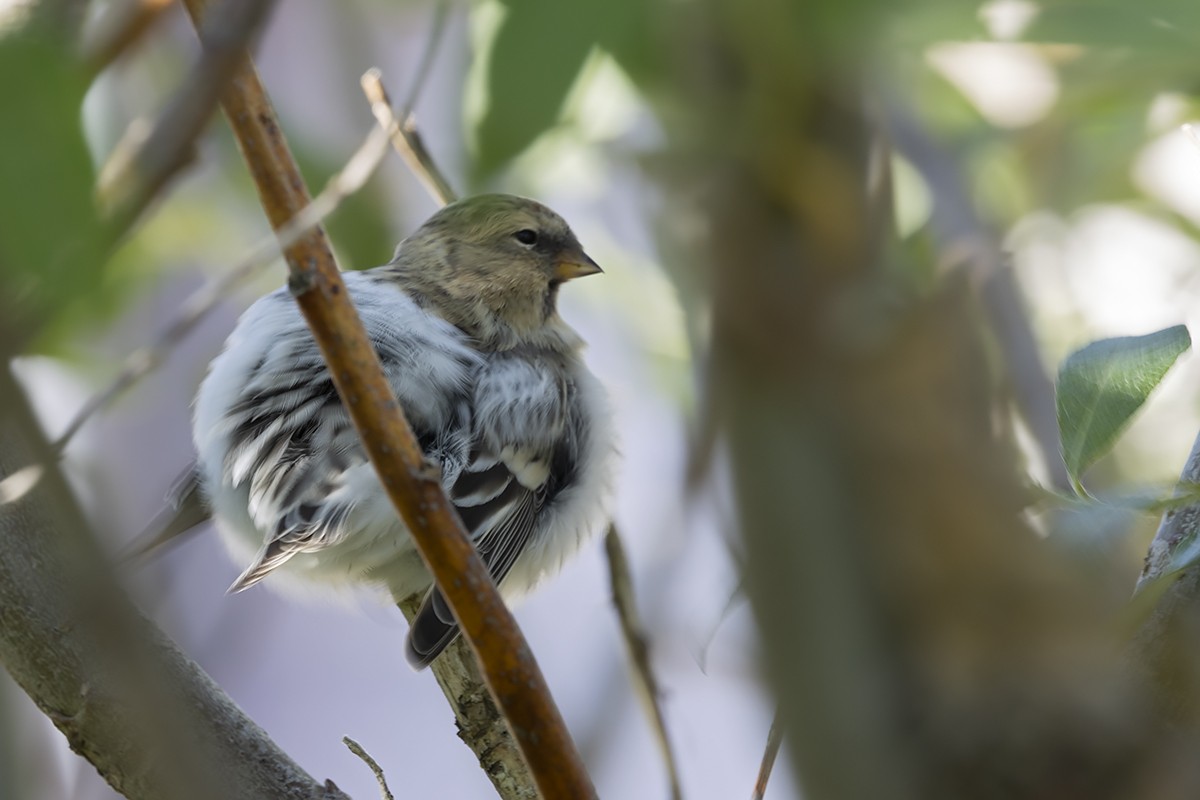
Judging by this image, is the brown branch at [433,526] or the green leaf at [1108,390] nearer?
the brown branch at [433,526]

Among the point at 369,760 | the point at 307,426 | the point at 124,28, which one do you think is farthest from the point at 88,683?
the point at 307,426

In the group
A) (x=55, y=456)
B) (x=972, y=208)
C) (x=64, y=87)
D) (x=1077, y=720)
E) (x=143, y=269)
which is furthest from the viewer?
(x=143, y=269)

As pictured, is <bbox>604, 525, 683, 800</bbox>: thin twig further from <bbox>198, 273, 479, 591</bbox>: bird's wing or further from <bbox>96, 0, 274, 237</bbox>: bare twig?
<bbox>96, 0, 274, 237</bbox>: bare twig

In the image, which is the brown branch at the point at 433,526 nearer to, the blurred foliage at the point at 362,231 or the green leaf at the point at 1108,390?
the green leaf at the point at 1108,390

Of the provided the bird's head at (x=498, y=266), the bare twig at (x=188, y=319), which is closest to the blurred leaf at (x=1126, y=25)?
the bare twig at (x=188, y=319)

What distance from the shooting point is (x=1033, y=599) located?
3.09 feet

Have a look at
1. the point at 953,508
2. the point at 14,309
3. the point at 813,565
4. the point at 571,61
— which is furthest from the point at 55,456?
the point at 953,508

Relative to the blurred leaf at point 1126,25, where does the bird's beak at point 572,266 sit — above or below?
above

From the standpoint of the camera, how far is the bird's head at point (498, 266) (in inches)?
91.7

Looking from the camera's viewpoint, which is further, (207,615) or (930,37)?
(207,615)

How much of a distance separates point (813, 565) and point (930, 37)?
415 mm

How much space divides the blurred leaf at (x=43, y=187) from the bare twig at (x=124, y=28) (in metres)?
0.60

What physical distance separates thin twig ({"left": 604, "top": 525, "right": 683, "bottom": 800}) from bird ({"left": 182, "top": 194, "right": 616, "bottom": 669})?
0.21 meters

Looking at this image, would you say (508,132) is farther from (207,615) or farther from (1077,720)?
(207,615)
